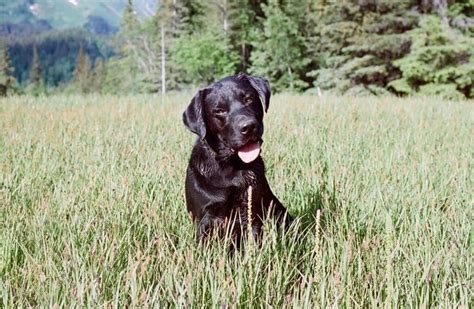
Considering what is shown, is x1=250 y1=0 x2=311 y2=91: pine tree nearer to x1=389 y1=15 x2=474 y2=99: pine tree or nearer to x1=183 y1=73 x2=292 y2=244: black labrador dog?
x1=389 y1=15 x2=474 y2=99: pine tree

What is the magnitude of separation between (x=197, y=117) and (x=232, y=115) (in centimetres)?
22

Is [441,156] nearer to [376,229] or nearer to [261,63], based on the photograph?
[376,229]

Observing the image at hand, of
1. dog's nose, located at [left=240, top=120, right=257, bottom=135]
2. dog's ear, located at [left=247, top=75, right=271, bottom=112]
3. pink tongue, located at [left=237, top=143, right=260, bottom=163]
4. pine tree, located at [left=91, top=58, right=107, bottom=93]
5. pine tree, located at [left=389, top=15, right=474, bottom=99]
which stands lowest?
pink tongue, located at [left=237, top=143, right=260, bottom=163]

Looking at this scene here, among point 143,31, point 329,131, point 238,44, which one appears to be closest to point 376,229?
point 329,131

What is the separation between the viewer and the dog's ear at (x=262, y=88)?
9.44 feet

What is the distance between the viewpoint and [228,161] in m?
2.69

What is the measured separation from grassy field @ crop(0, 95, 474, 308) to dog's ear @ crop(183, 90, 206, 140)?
522mm

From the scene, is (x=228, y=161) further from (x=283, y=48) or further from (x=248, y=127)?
Answer: (x=283, y=48)

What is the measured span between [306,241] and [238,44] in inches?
1368

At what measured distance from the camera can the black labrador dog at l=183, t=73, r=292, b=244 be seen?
8.41ft

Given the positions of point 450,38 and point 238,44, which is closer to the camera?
point 450,38

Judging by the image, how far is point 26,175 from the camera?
11.6ft

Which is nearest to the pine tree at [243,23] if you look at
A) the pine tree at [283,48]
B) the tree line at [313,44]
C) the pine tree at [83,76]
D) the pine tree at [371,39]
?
the tree line at [313,44]

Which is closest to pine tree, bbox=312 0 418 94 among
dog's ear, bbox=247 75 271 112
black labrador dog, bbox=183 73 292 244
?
dog's ear, bbox=247 75 271 112
